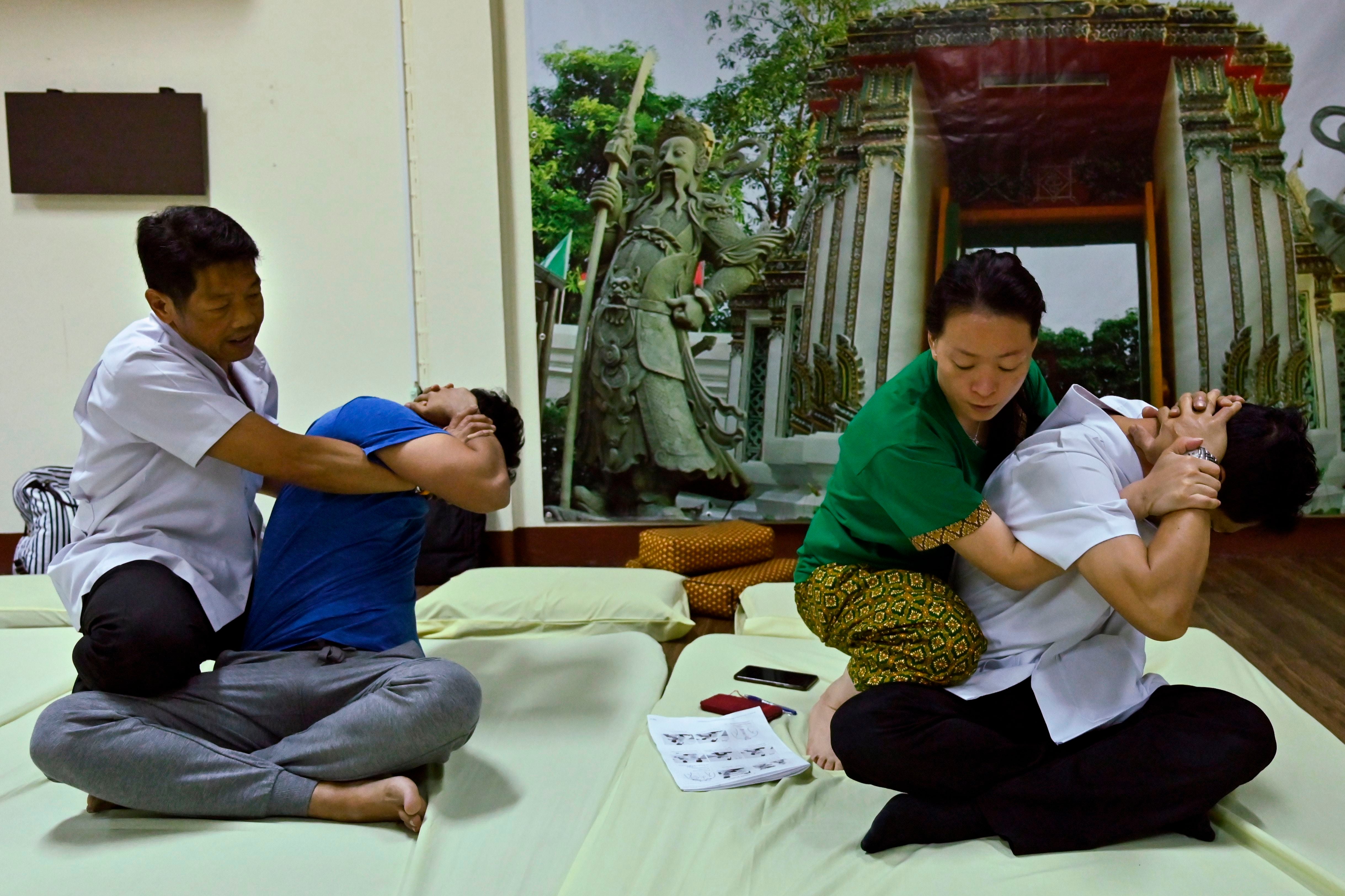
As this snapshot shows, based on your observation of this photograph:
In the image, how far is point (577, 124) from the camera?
12.8ft

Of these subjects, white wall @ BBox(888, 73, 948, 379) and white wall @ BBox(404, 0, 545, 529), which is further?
white wall @ BBox(888, 73, 948, 379)

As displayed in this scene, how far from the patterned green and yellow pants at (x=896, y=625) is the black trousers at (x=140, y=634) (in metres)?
1.07

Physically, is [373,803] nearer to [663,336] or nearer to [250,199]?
[663,336]

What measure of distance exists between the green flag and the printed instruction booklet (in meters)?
2.41

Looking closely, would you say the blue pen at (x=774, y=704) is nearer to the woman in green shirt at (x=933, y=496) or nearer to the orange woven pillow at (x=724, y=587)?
the woman in green shirt at (x=933, y=496)

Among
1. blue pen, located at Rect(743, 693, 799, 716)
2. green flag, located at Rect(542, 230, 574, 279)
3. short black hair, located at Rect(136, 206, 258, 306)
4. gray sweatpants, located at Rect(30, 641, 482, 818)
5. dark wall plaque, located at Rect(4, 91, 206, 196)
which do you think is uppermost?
dark wall plaque, located at Rect(4, 91, 206, 196)

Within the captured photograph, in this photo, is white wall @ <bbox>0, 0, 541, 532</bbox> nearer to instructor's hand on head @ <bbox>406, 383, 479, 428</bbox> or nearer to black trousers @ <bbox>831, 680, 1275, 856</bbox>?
instructor's hand on head @ <bbox>406, 383, 479, 428</bbox>

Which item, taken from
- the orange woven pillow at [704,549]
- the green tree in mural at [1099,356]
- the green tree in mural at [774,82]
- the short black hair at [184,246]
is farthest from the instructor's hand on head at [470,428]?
the green tree in mural at [1099,356]

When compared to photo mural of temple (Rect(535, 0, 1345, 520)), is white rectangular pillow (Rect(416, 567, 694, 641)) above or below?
below

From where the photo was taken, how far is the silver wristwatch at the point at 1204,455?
56.8 inches

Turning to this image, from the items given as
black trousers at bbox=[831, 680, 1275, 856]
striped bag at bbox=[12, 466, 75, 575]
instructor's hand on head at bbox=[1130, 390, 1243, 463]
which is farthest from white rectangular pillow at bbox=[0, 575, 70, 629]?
instructor's hand on head at bbox=[1130, 390, 1243, 463]

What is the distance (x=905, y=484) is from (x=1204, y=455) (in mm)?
428

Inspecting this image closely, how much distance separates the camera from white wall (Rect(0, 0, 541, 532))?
380 cm

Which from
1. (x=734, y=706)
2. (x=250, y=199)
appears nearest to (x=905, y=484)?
(x=734, y=706)
